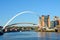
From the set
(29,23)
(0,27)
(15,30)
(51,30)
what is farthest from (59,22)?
(0,27)

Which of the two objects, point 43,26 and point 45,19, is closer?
point 43,26

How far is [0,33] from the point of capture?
369ft

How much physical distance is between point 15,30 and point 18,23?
232 feet

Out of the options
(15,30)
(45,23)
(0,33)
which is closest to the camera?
(0,33)

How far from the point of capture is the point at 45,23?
184875mm

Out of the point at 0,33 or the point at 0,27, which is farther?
the point at 0,27

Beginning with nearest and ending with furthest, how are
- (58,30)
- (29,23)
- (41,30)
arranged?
1. (29,23)
2. (58,30)
3. (41,30)

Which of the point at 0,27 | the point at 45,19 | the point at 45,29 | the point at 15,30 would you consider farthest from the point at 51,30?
the point at 0,27

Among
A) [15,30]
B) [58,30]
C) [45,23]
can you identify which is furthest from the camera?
[15,30]

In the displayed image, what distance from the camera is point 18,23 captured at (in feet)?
421

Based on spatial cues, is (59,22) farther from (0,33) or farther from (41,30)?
(0,33)

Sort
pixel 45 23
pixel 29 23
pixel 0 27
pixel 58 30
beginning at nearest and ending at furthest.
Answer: pixel 0 27 → pixel 29 23 → pixel 58 30 → pixel 45 23

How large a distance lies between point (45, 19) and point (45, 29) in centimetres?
2313

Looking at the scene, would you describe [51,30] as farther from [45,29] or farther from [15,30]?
[15,30]
